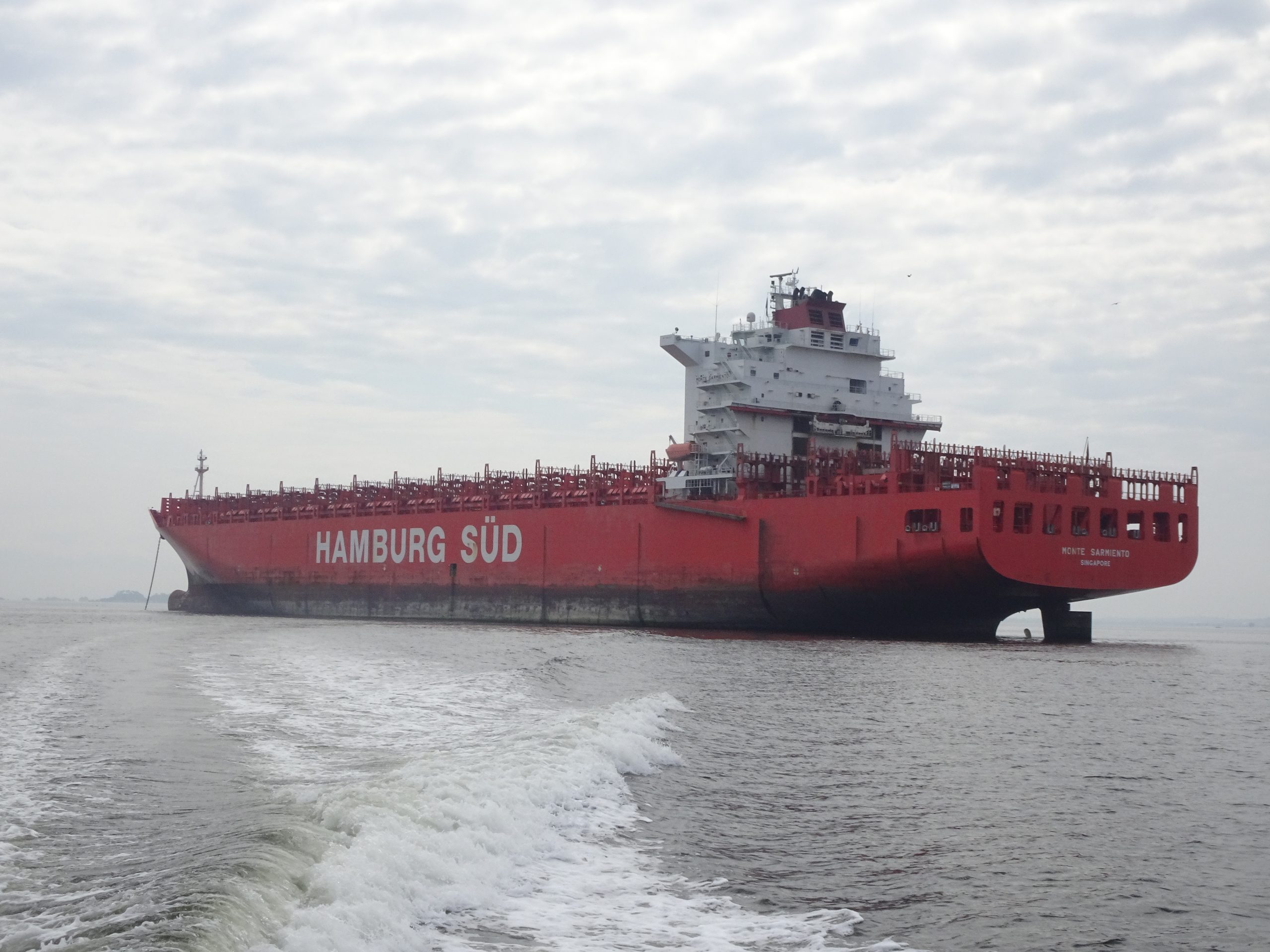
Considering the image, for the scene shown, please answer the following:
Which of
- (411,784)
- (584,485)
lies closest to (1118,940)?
(411,784)

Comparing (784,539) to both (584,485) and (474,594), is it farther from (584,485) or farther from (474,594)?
(474,594)

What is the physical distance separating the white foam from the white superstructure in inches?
755

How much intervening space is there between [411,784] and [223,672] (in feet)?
29.6

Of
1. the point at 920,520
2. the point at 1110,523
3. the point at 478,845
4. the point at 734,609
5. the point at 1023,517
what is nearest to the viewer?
the point at 478,845

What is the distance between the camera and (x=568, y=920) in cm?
623

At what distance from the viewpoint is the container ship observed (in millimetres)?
25125

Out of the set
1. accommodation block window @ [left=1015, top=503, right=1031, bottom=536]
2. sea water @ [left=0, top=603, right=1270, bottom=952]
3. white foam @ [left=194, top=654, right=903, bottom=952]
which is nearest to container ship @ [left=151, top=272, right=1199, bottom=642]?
accommodation block window @ [left=1015, top=503, right=1031, bottom=536]

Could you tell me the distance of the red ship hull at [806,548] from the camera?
24.8 meters

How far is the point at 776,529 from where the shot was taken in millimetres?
27312

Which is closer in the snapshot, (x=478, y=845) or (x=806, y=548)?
(x=478, y=845)

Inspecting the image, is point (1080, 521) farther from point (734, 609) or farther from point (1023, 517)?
point (734, 609)

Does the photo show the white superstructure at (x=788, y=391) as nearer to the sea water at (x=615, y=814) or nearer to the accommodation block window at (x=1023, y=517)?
the accommodation block window at (x=1023, y=517)

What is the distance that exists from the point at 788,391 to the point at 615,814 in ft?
78.8

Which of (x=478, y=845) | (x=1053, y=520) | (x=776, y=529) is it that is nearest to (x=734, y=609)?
(x=776, y=529)
